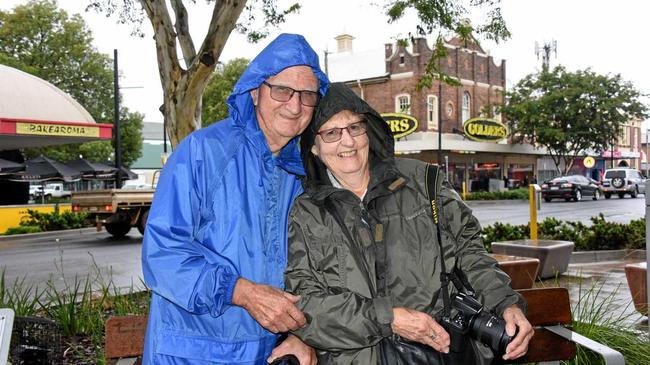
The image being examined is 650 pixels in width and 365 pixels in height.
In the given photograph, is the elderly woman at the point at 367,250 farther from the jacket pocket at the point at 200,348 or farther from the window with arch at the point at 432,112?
the window with arch at the point at 432,112

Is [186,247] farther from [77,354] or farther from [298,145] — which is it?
[77,354]

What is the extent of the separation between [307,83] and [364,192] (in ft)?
1.67

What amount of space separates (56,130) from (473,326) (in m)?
8.48

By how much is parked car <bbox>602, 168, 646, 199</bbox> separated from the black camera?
38741mm

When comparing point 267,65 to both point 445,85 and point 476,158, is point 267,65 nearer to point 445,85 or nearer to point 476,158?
point 445,85

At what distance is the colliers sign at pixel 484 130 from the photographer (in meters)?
38.8

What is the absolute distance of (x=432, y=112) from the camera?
129ft

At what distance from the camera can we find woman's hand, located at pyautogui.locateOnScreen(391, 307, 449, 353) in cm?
211

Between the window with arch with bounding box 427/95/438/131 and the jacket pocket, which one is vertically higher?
the window with arch with bounding box 427/95/438/131

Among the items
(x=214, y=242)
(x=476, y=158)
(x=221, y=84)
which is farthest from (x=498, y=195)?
(x=214, y=242)

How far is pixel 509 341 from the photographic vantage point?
7.20ft

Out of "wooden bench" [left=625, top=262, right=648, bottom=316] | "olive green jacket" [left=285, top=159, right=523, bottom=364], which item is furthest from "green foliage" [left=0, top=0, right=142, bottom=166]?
"olive green jacket" [left=285, top=159, right=523, bottom=364]

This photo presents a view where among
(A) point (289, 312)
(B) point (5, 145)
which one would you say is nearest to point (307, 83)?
(A) point (289, 312)

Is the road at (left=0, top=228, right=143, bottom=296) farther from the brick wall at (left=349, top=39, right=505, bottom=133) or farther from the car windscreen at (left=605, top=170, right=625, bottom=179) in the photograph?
the car windscreen at (left=605, top=170, right=625, bottom=179)
